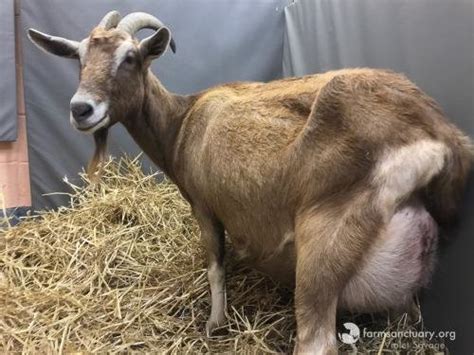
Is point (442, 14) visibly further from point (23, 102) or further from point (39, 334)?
point (23, 102)

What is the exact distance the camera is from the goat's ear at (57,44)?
271 cm

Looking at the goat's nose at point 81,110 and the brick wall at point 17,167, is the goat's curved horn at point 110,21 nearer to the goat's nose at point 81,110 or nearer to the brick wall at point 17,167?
the goat's nose at point 81,110

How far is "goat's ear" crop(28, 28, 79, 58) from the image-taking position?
2.71 metres

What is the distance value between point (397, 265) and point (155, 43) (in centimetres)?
162

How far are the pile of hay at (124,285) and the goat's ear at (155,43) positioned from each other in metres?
1.22

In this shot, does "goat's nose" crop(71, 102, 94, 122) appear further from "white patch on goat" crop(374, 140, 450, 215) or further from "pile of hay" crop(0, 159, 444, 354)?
"white patch on goat" crop(374, 140, 450, 215)

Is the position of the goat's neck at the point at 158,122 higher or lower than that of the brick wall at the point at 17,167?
higher

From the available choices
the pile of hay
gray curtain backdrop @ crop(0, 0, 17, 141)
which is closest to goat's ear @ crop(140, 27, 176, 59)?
the pile of hay

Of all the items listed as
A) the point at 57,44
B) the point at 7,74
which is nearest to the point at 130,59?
the point at 57,44

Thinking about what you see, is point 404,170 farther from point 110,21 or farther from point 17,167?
point 17,167

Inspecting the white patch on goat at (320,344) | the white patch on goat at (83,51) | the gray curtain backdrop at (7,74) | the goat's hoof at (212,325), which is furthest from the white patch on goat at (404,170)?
the gray curtain backdrop at (7,74)

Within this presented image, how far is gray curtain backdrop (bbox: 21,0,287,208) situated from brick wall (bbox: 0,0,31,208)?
0.50 ft

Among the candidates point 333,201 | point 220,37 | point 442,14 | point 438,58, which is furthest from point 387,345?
point 220,37

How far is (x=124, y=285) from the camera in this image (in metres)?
2.98
